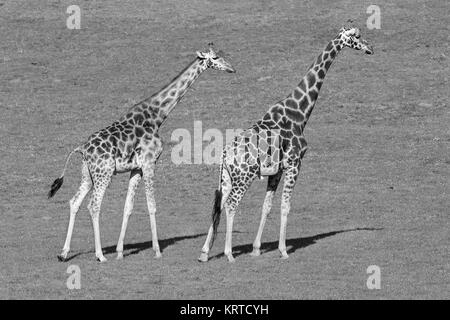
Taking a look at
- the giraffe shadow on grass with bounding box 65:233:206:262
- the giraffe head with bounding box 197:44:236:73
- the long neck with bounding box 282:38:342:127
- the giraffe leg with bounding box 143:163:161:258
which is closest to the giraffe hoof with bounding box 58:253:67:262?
the giraffe shadow on grass with bounding box 65:233:206:262

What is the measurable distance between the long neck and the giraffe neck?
2009 mm

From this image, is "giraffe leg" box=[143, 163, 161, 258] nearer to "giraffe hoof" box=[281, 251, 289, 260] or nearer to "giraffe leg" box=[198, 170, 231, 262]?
"giraffe leg" box=[198, 170, 231, 262]

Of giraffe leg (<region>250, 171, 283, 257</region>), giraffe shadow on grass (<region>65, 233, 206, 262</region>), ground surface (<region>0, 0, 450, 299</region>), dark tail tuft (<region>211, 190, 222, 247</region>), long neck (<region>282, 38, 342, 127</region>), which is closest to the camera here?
ground surface (<region>0, 0, 450, 299</region>)

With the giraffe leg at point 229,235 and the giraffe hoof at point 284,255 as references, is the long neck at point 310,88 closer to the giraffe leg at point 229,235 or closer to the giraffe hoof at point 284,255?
the giraffe leg at point 229,235

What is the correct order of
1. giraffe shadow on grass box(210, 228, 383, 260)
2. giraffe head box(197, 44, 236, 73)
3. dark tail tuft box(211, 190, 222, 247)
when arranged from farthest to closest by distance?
1. giraffe head box(197, 44, 236, 73)
2. giraffe shadow on grass box(210, 228, 383, 260)
3. dark tail tuft box(211, 190, 222, 247)

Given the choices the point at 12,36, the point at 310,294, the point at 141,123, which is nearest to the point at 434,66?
the point at 12,36

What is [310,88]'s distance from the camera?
87.9 ft

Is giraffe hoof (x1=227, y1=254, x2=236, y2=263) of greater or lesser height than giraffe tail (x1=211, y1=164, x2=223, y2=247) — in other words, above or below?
below

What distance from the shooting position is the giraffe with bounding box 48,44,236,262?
2512 centimetres

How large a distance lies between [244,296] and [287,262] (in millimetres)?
3311

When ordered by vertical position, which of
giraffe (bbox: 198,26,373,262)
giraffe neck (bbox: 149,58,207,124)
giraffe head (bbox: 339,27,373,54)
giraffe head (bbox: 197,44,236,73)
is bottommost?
giraffe (bbox: 198,26,373,262)

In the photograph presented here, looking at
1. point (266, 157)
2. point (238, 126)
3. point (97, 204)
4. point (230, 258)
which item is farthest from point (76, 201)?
point (238, 126)

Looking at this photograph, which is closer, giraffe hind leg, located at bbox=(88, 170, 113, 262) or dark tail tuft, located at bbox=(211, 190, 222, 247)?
dark tail tuft, located at bbox=(211, 190, 222, 247)

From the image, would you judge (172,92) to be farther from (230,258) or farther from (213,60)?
(230,258)
